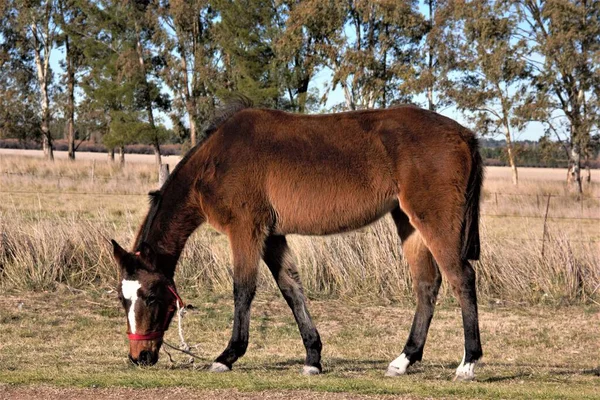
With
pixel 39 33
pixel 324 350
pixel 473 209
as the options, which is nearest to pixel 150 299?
pixel 473 209

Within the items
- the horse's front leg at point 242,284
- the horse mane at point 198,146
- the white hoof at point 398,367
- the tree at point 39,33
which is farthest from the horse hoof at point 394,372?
the tree at point 39,33

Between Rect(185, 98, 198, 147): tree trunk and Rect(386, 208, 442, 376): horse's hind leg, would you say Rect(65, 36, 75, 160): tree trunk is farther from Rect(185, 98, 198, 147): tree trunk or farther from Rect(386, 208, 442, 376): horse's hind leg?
Rect(386, 208, 442, 376): horse's hind leg

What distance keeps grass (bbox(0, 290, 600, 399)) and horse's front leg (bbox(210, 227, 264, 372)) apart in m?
0.18

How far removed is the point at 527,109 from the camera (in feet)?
132

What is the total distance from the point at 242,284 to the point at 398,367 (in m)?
1.63

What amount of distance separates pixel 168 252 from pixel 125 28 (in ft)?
153

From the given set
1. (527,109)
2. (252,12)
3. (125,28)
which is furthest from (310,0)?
(125,28)

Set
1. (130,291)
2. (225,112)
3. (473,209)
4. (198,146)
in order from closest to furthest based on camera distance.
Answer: (130,291), (473,209), (198,146), (225,112)

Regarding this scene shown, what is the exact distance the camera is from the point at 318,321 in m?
11.6

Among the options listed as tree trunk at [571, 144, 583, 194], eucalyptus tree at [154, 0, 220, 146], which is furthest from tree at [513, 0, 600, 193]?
eucalyptus tree at [154, 0, 220, 146]

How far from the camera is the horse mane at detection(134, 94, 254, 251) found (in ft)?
24.7

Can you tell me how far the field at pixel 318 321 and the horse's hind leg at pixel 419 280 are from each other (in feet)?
1.11

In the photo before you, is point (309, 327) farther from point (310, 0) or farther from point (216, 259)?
point (310, 0)

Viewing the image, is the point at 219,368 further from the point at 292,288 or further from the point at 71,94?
the point at 71,94
